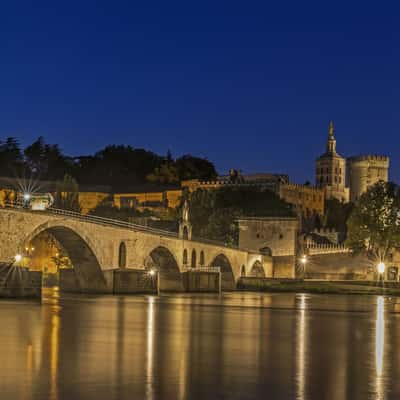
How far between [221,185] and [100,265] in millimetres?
74670

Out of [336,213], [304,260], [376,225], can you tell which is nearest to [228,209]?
[304,260]

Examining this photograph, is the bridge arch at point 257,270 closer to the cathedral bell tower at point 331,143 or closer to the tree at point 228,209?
the tree at point 228,209

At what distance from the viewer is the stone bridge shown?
128ft

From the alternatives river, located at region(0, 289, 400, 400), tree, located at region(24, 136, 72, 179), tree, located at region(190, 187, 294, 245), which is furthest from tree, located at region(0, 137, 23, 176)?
river, located at region(0, 289, 400, 400)

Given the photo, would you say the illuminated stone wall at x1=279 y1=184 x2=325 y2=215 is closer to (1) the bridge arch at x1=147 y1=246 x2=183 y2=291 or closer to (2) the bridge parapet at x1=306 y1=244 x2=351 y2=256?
(2) the bridge parapet at x1=306 y1=244 x2=351 y2=256

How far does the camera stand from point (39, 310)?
29125 mm

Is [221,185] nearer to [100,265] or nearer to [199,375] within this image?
[100,265]

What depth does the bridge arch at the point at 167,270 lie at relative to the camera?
60656mm

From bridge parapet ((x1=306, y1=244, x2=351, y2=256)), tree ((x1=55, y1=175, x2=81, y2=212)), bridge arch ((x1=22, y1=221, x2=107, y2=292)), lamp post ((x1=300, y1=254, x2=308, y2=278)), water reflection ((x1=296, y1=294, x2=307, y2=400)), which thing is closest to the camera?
water reflection ((x1=296, y1=294, x2=307, y2=400))

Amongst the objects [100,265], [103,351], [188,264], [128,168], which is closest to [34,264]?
[188,264]

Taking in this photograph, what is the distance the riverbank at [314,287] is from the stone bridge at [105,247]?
7.34ft

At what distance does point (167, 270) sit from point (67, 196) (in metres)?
42.3

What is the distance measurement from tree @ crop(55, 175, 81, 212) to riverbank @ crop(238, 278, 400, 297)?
1206 inches

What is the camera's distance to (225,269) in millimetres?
74938
